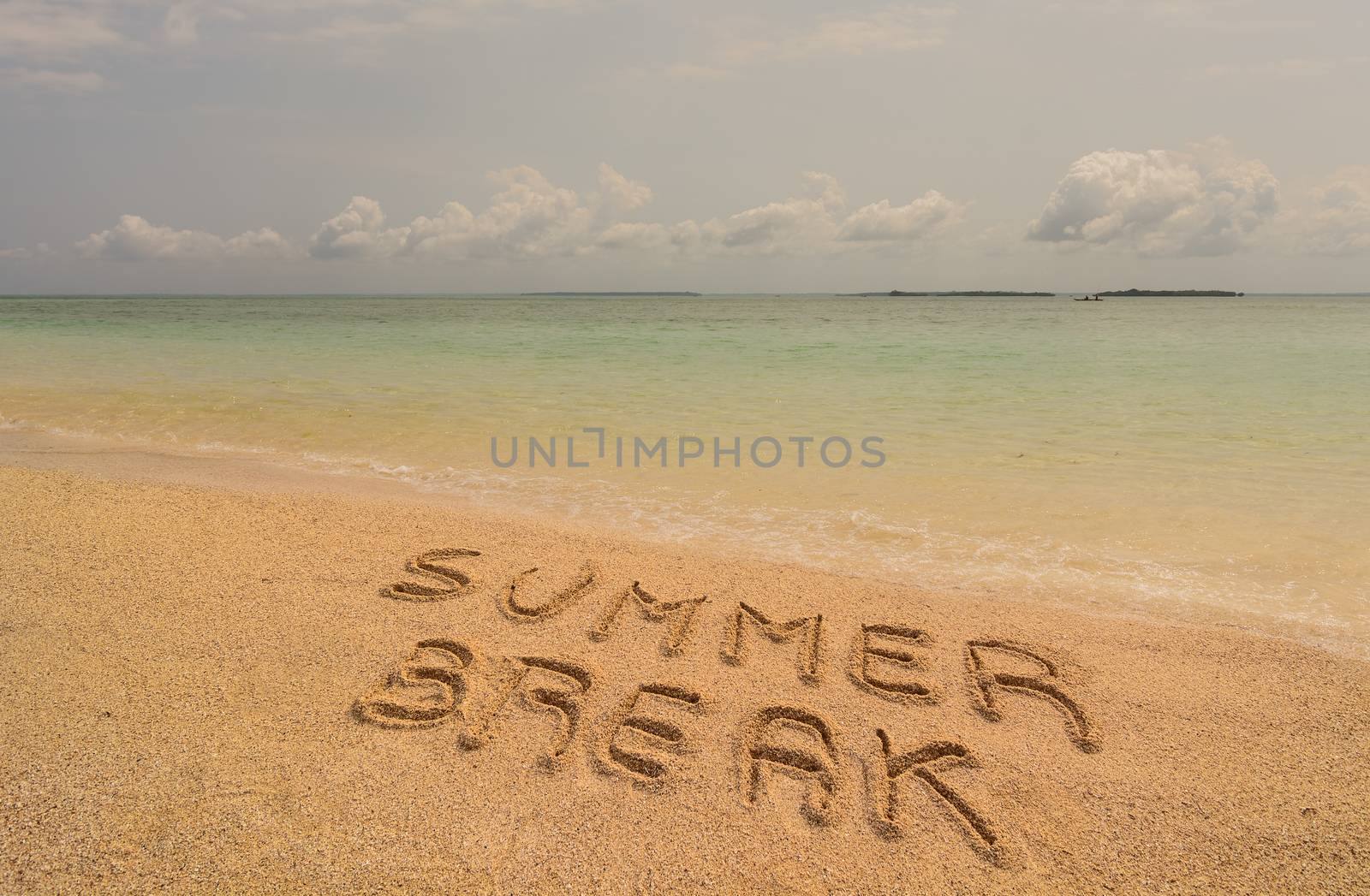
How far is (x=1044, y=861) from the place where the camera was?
192 centimetres

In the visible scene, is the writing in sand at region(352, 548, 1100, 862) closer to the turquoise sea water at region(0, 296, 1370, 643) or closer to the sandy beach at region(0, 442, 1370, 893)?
the sandy beach at region(0, 442, 1370, 893)

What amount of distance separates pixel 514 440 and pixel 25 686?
14.7 ft

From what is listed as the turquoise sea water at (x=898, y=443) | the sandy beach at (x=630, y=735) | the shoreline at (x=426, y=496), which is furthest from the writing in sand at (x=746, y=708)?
the turquoise sea water at (x=898, y=443)

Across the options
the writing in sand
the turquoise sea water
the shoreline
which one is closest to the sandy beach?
the writing in sand

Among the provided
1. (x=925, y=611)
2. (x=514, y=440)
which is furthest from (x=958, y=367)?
(x=925, y=611)

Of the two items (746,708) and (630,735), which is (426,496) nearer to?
(630,735)

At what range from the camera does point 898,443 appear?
6773 mm

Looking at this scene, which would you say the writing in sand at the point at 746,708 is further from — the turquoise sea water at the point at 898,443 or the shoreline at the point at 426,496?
the turquoise sea water at the point at 898,443

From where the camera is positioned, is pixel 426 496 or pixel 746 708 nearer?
pixel 746 708

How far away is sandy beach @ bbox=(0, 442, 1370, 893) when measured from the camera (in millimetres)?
1878

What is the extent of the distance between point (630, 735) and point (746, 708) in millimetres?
433

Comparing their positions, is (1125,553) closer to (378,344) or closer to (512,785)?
(512,785)

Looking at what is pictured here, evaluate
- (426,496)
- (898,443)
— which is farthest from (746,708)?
(898,443)

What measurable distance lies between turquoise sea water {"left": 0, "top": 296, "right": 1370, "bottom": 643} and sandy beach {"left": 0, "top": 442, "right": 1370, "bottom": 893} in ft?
2.50
